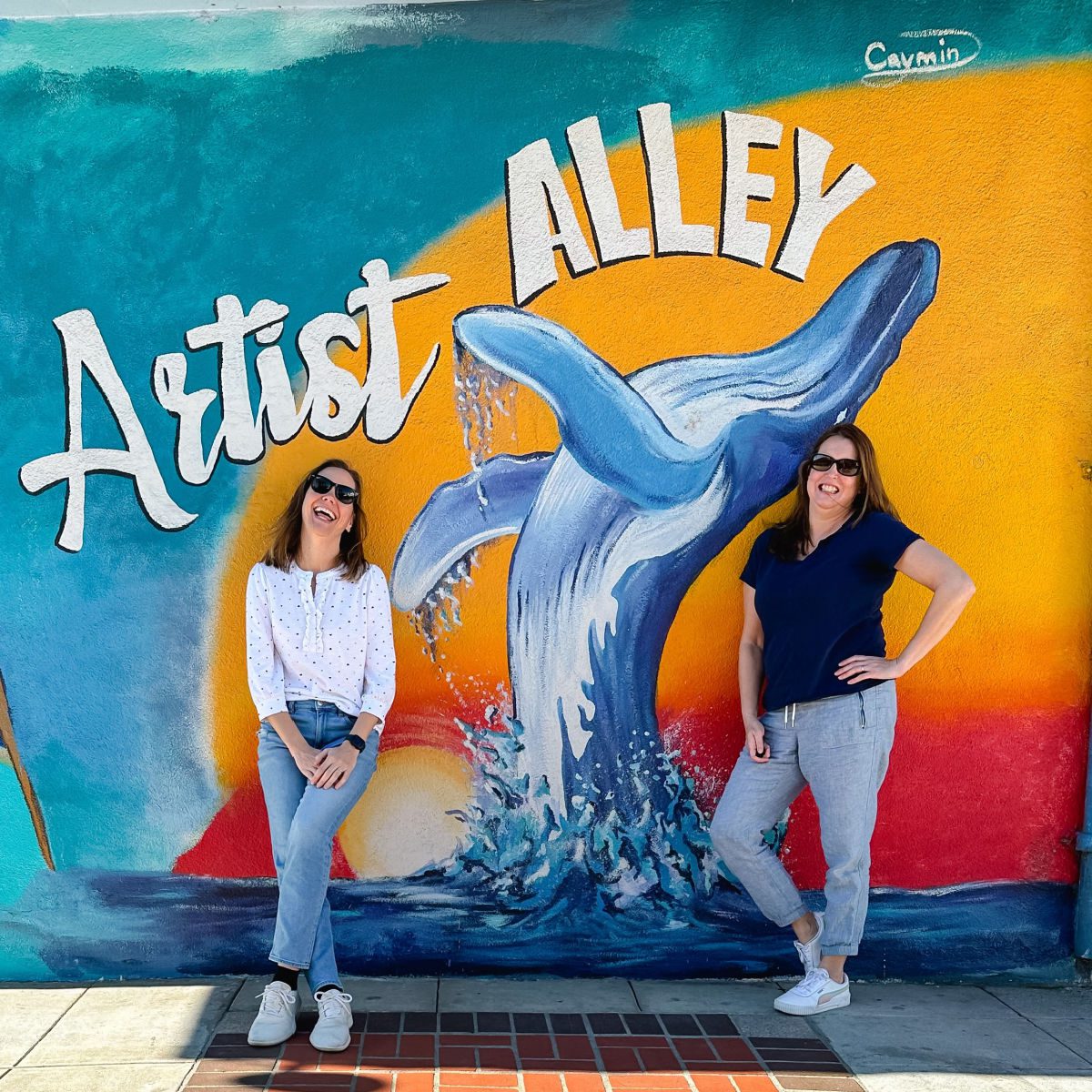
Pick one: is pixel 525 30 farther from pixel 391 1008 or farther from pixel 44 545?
pixel 391 1008

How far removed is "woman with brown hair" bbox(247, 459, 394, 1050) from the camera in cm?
357

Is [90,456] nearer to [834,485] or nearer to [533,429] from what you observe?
[533,429]

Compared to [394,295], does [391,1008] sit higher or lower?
lower

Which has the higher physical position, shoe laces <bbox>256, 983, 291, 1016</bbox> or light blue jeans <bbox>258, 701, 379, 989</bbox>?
A: light blue jeans <bbox>258, 701, 379, 989</bbox>

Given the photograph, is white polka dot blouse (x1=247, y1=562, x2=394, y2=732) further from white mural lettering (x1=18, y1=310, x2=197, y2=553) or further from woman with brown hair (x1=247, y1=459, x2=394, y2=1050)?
white mural lettering (x1=18, y1=310, x2=197, y2=553)

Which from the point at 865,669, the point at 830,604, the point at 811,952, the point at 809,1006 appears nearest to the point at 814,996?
the point at 809,1006

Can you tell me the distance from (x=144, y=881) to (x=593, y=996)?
1.74 metres

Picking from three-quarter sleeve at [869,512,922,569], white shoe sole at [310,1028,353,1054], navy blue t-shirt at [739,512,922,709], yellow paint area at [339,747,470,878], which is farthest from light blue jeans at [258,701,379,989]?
three-quarter sleeve at [869,512,922,569]

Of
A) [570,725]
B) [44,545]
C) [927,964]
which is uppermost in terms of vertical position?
[44,545]

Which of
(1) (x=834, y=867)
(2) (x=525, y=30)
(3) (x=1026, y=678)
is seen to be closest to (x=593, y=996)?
(1) (x=834, y=867)

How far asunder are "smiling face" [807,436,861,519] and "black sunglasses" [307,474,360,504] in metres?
1.61

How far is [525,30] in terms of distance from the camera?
4109mm

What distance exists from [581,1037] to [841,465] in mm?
2108

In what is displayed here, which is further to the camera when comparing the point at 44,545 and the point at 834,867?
the point at 44,545
